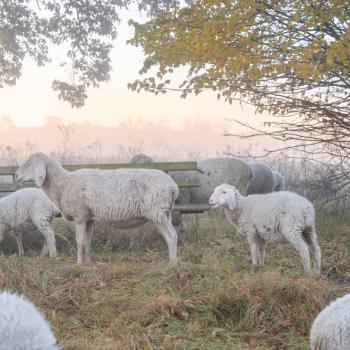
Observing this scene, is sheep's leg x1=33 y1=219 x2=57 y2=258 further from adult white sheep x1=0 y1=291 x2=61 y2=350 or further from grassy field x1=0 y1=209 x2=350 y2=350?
adult white sheep x1=0 y1=291 x2=61 y2=350

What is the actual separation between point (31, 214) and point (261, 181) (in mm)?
5710

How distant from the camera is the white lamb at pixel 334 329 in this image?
3.19 metres

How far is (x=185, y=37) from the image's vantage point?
7.44 m

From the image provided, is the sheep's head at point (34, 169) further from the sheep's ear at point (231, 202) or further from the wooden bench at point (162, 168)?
the sheep's ear at point (231, 202)

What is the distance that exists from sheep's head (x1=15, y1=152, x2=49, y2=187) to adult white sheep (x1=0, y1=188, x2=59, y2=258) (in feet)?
1.78

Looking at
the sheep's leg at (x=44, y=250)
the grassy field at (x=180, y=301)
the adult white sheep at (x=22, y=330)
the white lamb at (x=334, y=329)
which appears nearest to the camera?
the adult white sheep at (x=22, y=330)

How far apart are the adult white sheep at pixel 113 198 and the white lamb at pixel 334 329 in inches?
145

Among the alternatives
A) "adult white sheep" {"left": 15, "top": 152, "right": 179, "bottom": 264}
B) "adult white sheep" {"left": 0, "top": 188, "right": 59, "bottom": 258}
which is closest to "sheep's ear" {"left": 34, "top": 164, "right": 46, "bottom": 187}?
"adult white sheep" {"left": 15, "top": 152, "right": 179, "bottom": 264}

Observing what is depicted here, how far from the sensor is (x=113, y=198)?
23.5 ft

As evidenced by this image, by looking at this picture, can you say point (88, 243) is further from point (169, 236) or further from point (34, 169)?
point (34, 169)

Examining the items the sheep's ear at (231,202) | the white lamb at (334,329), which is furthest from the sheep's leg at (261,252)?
the white lamb at (334,329)

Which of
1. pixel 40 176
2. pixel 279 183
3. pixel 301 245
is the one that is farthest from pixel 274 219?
pixel 279 183

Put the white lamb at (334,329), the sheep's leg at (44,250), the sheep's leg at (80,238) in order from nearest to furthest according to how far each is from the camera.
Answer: the white lamb at (334,329), the sheep's leg at (80,238), the sheep's leg at (44,250)

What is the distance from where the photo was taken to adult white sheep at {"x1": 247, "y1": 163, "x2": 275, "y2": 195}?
1185 centimetres
